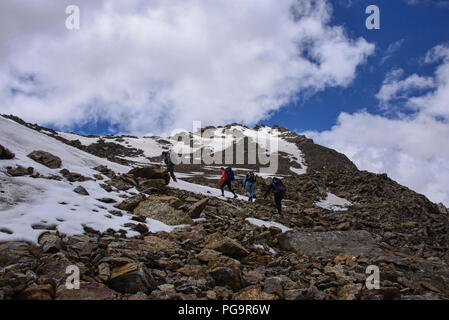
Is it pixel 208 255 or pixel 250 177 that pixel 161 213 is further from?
pixel 250 177

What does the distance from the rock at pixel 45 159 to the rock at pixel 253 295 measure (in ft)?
27.8

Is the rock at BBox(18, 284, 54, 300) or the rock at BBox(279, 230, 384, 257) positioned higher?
the rock at BBox(18, 284, 54, 300)

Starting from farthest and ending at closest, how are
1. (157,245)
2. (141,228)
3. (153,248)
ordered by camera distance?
(141,228) < (157,245) < (153,248)

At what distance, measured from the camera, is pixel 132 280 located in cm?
399

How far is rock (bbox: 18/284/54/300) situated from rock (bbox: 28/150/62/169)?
716cm

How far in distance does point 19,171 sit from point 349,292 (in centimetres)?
877

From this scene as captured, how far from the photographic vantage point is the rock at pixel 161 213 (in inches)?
318

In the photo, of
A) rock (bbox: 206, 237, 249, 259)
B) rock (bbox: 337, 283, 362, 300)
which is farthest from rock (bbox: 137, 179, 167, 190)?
rock (bbox: 337, 283, 362, 300)

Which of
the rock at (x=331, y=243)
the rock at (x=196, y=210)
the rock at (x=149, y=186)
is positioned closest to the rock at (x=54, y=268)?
the rock at (x=196, y=210)

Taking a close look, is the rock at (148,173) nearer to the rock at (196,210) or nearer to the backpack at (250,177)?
the backpack at (250,177)

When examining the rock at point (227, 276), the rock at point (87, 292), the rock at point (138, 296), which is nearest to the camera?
the rock at point (87, 292)

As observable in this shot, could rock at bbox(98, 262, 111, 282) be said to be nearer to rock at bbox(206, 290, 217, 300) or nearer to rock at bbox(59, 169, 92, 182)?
rock at bbox(206, 290, 217, 300)

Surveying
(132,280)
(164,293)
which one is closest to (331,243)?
(164,293)

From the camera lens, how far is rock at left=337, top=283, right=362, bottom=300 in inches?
164
